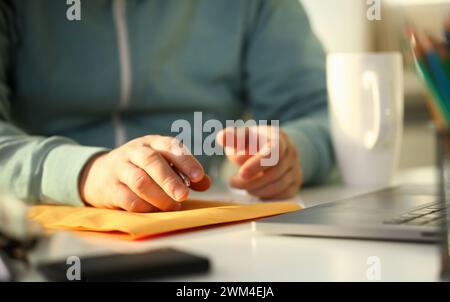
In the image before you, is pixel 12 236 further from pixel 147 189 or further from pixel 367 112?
pixel 367 112

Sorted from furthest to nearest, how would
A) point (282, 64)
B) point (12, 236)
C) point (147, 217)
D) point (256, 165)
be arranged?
1. point (282, 64)
2. point (256, 165)
3. point (147, 217)
4. point (12, 236)

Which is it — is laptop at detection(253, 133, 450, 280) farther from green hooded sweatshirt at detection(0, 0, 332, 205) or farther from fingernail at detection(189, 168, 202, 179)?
green hooded sweatshirt at detection(0, 0, 332, 205)

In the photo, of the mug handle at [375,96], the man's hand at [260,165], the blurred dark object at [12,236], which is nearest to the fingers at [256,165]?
the man's hand at [260,165]

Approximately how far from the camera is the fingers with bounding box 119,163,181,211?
35 cm

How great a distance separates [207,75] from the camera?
60 centimetres

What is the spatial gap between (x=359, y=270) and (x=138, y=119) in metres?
0.29

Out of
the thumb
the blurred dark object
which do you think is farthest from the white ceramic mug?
the blurred dark object

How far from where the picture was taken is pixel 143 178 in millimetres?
355

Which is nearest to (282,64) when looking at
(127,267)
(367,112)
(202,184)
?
(367,112)

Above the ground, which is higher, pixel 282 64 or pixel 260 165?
pixel 282 64

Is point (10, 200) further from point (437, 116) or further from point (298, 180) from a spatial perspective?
point (298, 180)

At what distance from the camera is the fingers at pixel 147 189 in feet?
1.15

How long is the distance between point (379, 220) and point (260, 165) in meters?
0.14

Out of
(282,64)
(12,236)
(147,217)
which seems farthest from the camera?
(282,64)
